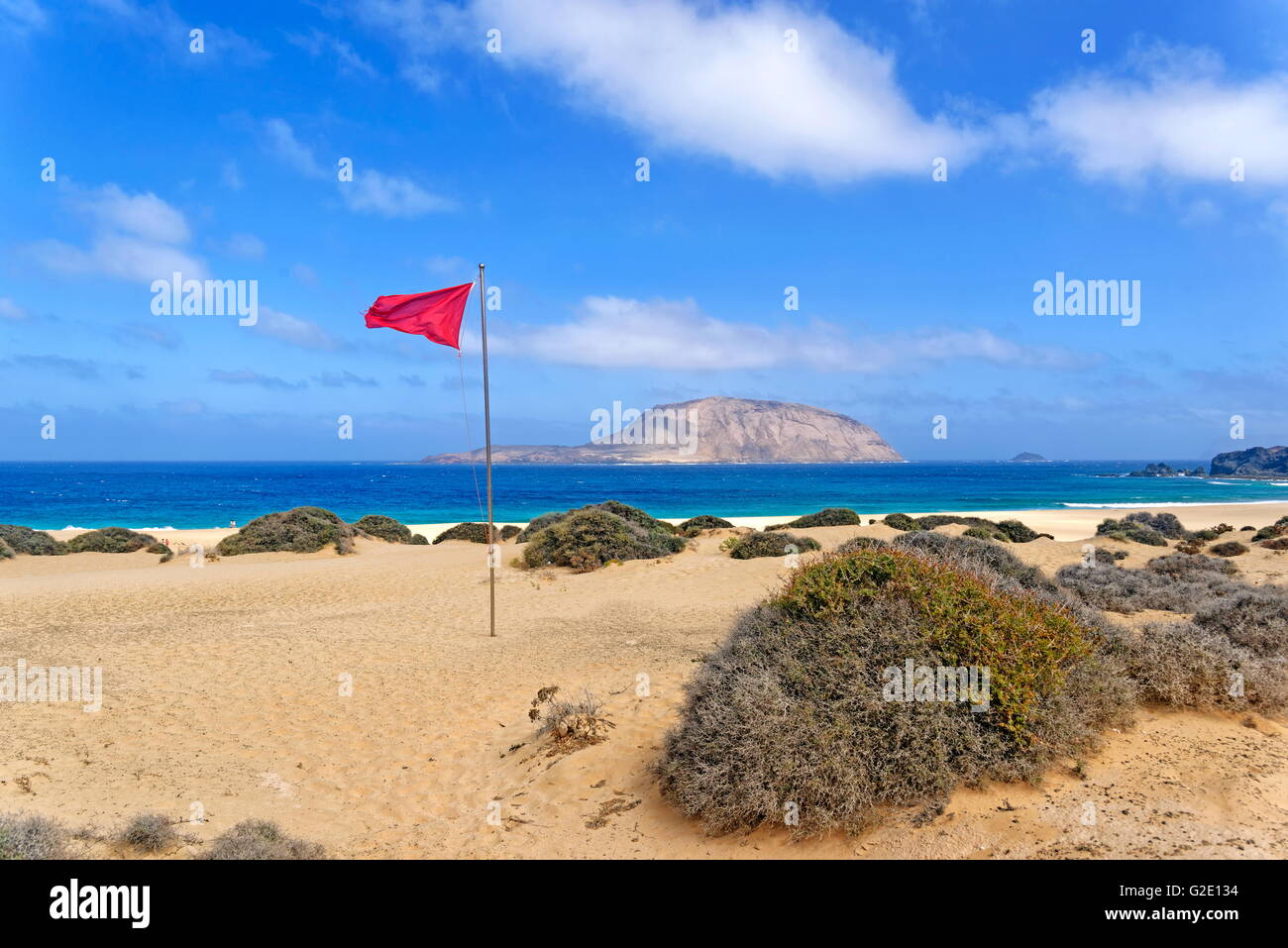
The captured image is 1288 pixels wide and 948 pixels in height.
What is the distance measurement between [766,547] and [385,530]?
18.8 meters

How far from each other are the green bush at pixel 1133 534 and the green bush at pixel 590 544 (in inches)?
596

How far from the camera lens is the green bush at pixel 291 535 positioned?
24.0 metres

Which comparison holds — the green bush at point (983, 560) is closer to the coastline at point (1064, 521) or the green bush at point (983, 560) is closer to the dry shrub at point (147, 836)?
the dry shrub at point (147, 836)

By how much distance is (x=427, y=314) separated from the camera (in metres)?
11.1

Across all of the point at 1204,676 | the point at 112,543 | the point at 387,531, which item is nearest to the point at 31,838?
the point at 1204,676

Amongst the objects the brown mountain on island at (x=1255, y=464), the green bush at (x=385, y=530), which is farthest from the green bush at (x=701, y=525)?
the brown mountain on island at (x=1255, y=464)

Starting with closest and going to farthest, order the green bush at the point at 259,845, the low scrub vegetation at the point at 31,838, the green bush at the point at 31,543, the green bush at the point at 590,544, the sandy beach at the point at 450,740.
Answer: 1. the low scrub vegetation at the point at 31,838
2. the sandy beach at the point at 450,740
3. the green bush at the point at 259,845
4. the green bush at the point at 590,544
5. the green bush at the point at 31,543

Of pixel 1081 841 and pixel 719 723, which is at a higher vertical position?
pixel 719 723

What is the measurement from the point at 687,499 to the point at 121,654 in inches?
2156

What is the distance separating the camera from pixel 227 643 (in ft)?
39.0

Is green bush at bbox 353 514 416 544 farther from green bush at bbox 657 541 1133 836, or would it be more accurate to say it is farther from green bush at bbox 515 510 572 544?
green bush at bbox 657 541 1133 836

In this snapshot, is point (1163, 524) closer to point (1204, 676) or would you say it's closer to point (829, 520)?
point (829, 520)
